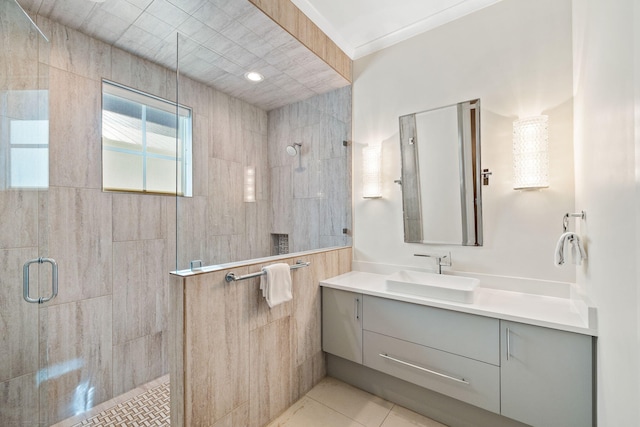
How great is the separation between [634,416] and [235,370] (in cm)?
163

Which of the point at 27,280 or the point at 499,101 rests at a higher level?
the point at 499,101

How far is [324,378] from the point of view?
87.6 inches

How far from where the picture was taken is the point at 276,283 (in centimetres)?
169

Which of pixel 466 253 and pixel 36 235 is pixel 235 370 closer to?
pixel 36 235

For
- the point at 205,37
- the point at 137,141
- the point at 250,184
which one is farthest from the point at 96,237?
the point at 205,37

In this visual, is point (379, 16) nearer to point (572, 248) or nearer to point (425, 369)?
point (572, 248)

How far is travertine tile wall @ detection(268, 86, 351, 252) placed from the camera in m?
2.47

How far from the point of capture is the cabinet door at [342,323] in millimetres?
1980

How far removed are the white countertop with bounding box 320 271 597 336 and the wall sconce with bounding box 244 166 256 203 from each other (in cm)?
95

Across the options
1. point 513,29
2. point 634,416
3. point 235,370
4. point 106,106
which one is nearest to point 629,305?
point 634,416

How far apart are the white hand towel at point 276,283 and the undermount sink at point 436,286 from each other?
0.72 m

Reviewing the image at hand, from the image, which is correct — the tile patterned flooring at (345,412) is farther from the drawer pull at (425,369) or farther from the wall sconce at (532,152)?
the wall sconce at (532,152)

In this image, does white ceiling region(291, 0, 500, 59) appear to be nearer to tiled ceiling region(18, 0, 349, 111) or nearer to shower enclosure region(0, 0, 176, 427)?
tiled ceiling region(18, 0, 349, 111)

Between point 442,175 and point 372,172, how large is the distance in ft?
1.96
